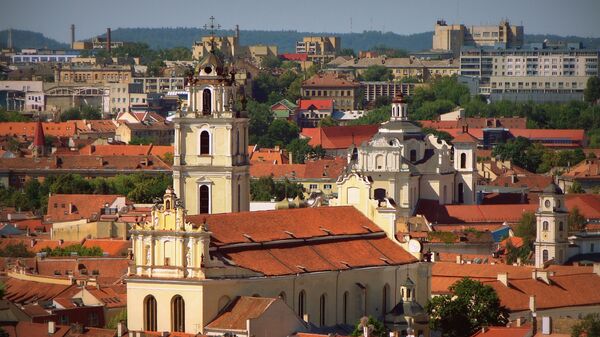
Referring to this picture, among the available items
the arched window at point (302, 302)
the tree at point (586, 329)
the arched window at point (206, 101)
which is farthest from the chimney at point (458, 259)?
the tree at point (586, 329)

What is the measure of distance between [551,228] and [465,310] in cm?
2689

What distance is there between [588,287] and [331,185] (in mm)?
51033

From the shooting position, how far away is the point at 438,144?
327 feet

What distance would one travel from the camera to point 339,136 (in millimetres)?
160000

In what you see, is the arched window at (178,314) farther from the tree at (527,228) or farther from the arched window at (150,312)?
the tree at (527,228)

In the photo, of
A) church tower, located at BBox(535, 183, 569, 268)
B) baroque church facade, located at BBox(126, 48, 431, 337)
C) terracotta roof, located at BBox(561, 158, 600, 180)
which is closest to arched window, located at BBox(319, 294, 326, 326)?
baroque church facade, located at BBox(126, 48, 431, 337)

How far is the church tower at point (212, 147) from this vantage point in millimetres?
75250

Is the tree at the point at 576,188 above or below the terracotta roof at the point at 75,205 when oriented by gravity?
below

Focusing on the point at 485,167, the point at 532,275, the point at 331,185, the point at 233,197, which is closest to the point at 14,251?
the point at 233,197

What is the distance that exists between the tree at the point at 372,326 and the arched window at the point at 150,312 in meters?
4.46

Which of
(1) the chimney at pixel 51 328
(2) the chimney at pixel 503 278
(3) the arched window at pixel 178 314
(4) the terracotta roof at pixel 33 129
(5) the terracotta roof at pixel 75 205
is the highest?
(3) the arched window at pixel 178 314

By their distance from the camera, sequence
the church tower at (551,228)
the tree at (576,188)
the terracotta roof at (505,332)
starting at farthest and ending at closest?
1. the tree at (576,188)
2. the church tower at (551,228)
3. the terracotta roof at (505,332)

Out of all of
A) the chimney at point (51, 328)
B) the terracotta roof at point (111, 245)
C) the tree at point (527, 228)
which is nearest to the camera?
the chimney at point (51, 328)

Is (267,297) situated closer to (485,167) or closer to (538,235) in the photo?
(538,235)
